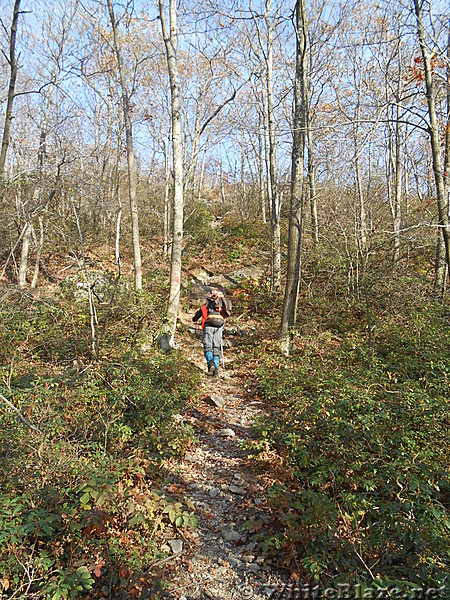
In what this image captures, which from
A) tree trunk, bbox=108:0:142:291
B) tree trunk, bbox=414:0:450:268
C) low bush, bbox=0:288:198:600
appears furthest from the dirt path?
tree trunk, bbox=108:0:142:291

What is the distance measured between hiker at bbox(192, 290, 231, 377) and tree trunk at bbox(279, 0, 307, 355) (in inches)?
64.2

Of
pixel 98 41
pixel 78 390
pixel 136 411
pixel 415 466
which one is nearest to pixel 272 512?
pixel 415 466

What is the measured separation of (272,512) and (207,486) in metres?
0.94

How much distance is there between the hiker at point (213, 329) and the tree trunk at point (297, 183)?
1632mm

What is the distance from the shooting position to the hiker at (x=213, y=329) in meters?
7.90

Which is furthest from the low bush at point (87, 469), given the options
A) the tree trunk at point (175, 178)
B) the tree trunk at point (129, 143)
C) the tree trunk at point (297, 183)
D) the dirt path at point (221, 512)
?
the tree trunk at point (129, 143)

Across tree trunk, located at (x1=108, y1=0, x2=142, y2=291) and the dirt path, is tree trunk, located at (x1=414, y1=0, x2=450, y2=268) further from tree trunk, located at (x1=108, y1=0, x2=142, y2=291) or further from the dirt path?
tree trunk, located at (x1=108, y1=0, x2=142, y2=291)

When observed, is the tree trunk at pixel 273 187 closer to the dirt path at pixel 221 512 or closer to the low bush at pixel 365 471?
the low bush at pixel 365 471

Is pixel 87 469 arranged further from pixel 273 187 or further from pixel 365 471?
pixel 273 187

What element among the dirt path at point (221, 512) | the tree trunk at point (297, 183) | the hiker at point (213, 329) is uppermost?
the tree trunk at point (297, 183)

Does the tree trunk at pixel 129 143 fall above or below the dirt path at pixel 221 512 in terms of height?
above

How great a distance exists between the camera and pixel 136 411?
511 centimetres

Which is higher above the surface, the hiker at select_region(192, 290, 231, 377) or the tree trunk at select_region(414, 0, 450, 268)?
the tree trunk at select_region(414, 0, 450, 268)

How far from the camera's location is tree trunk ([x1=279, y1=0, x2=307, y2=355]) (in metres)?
8.01
